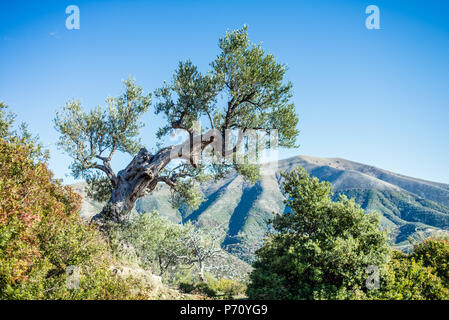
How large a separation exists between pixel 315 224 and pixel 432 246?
1385 cm

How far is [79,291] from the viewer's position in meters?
7.59

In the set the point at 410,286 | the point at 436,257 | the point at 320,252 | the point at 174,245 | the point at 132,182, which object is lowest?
the point at 174,245

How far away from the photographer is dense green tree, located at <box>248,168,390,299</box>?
10539mm

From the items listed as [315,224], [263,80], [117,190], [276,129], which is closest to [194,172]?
[117,190]

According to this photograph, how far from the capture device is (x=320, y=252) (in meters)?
10.9

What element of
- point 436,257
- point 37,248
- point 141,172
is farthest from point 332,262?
point 141,172

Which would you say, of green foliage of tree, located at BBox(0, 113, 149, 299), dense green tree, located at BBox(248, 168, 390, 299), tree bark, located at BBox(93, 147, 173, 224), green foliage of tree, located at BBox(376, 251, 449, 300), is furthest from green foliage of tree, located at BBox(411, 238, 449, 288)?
tree bark, located at BBox(93, 147, 173, 224)

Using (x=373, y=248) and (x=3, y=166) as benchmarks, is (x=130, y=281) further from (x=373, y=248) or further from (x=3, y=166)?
(x=373, y=248)

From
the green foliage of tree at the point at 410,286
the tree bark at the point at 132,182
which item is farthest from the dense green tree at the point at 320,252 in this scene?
the tree bark at the point at 132,182

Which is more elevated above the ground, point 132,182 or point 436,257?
point 132,182

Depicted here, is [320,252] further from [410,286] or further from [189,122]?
[189,122]

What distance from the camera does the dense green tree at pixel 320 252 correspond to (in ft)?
34.6

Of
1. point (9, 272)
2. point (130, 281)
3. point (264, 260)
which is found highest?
point (9, 272)

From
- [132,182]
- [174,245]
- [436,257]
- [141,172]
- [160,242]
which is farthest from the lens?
[174,245]
